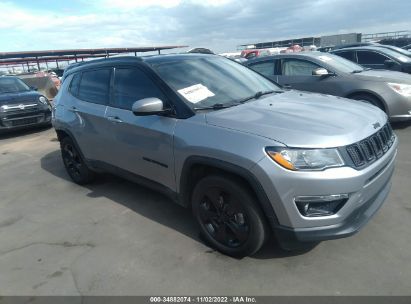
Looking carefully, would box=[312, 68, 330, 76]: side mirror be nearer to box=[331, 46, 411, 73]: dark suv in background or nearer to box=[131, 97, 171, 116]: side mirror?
box=[331, 46, 411, 73]: dark suv in background

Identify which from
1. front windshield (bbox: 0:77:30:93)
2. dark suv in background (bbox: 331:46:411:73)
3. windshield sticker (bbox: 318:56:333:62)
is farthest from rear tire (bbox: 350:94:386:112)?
front windshield (bbox: 0:77:30:93)

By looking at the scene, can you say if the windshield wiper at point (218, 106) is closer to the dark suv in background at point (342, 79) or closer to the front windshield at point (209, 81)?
the front windshield at point (209, 81)

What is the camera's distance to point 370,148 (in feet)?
9.84

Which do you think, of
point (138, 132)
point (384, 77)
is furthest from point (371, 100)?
point (138, 132)

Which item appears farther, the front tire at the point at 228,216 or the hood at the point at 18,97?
the hood at the point at 18,97

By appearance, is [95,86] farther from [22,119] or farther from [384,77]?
[22,119]

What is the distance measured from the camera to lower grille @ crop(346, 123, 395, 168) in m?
2.82

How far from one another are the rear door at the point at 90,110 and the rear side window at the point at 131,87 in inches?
9.1

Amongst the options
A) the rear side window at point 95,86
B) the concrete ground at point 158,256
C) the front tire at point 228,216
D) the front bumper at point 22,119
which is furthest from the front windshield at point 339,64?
the front bumper at point 22,119

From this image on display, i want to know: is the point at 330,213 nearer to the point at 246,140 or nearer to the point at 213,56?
the point at 246,140

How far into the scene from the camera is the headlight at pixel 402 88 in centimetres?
698

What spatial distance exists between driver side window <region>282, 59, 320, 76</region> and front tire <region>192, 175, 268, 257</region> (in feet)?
17.7

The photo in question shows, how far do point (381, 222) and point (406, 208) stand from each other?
475mm

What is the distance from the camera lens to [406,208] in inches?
157
